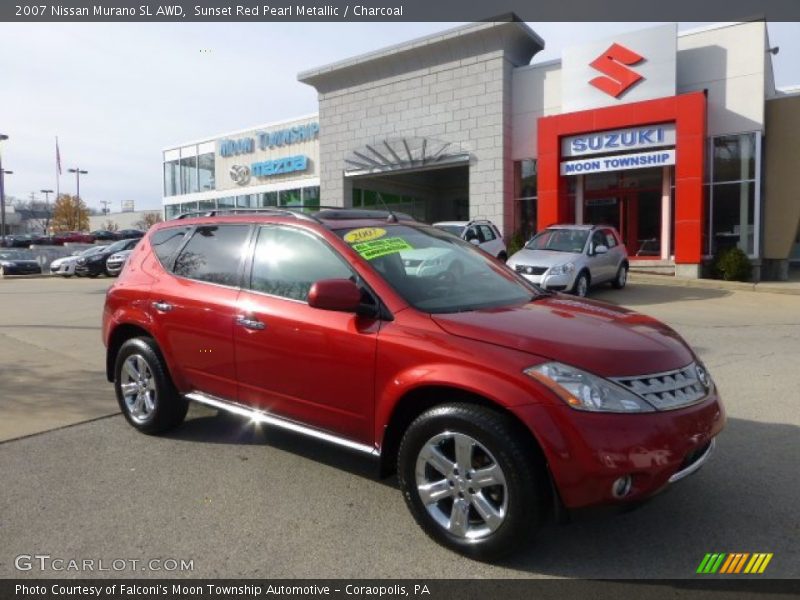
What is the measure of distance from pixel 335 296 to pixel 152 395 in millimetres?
A: 2305

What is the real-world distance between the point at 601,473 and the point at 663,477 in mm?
338

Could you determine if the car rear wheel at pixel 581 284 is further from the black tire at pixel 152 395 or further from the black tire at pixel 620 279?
the black tire at pixel 152 395

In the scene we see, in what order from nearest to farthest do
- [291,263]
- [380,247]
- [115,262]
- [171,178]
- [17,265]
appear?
[380,247] < [291,263] < [115,262] < [17,265] < [171,178]

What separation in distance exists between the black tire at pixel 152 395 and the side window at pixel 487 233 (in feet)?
38.8

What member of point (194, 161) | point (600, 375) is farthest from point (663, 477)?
point (194, 161)

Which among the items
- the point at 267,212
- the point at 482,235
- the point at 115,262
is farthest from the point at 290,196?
the point at 267,212

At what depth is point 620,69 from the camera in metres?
18.9

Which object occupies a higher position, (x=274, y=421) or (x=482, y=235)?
(x=482, y=235)

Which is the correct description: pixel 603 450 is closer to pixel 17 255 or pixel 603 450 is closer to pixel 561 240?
pixel 561 240

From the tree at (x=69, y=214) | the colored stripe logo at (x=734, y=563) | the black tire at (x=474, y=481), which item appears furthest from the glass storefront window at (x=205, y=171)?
the tree at (x=69, y=214)

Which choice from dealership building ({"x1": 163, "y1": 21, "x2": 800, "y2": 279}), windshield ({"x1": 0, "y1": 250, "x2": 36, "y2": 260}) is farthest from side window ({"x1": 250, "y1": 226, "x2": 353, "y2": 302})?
windshield ({"x1": 0, "y1": 250, "x2": 36, "y2": 260})

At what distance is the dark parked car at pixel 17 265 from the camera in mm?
27625

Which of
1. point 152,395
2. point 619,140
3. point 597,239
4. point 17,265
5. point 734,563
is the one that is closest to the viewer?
point 734,563

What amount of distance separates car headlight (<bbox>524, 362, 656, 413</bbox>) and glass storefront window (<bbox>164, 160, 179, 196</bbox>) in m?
39.2
